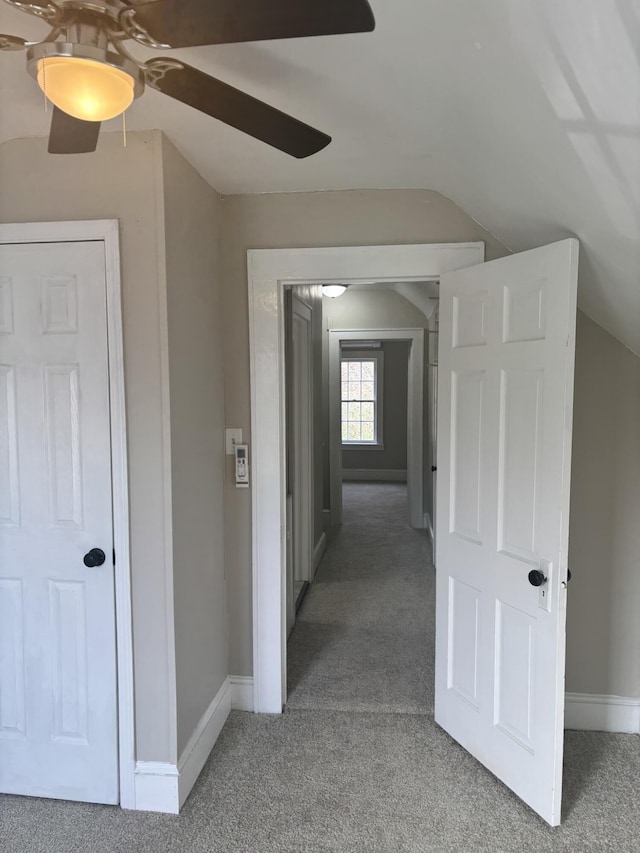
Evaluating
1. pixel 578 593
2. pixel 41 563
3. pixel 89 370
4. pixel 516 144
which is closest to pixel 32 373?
pixel 89 370

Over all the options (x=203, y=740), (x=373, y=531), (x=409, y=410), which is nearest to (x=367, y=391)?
(x=409, y=410)

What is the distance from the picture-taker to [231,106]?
1275 millimetres

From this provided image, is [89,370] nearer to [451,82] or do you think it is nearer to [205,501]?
[205,501]

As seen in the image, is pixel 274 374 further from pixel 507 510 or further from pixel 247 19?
pixel 247 19

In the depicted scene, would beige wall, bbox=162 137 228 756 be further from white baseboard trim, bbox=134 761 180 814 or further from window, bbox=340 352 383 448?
window, bbox=340 352 383 448

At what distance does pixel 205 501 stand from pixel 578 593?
5.64 ft

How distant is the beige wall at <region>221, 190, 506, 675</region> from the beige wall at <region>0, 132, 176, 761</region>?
66 cm

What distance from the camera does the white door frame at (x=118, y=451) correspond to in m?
1.99

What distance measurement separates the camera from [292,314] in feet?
12.0

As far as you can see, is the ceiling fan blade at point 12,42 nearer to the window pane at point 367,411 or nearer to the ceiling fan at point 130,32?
the ceiling fan at point 130,32

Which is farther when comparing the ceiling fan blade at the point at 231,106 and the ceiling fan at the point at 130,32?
the ceiling fan blade at the point at 231,106

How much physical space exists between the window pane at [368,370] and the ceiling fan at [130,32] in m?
7.92

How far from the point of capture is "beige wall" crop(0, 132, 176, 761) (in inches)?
77.9

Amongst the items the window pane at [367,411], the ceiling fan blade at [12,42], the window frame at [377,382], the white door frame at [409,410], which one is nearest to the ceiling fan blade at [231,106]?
the ceiling fan blade at [12,42]
